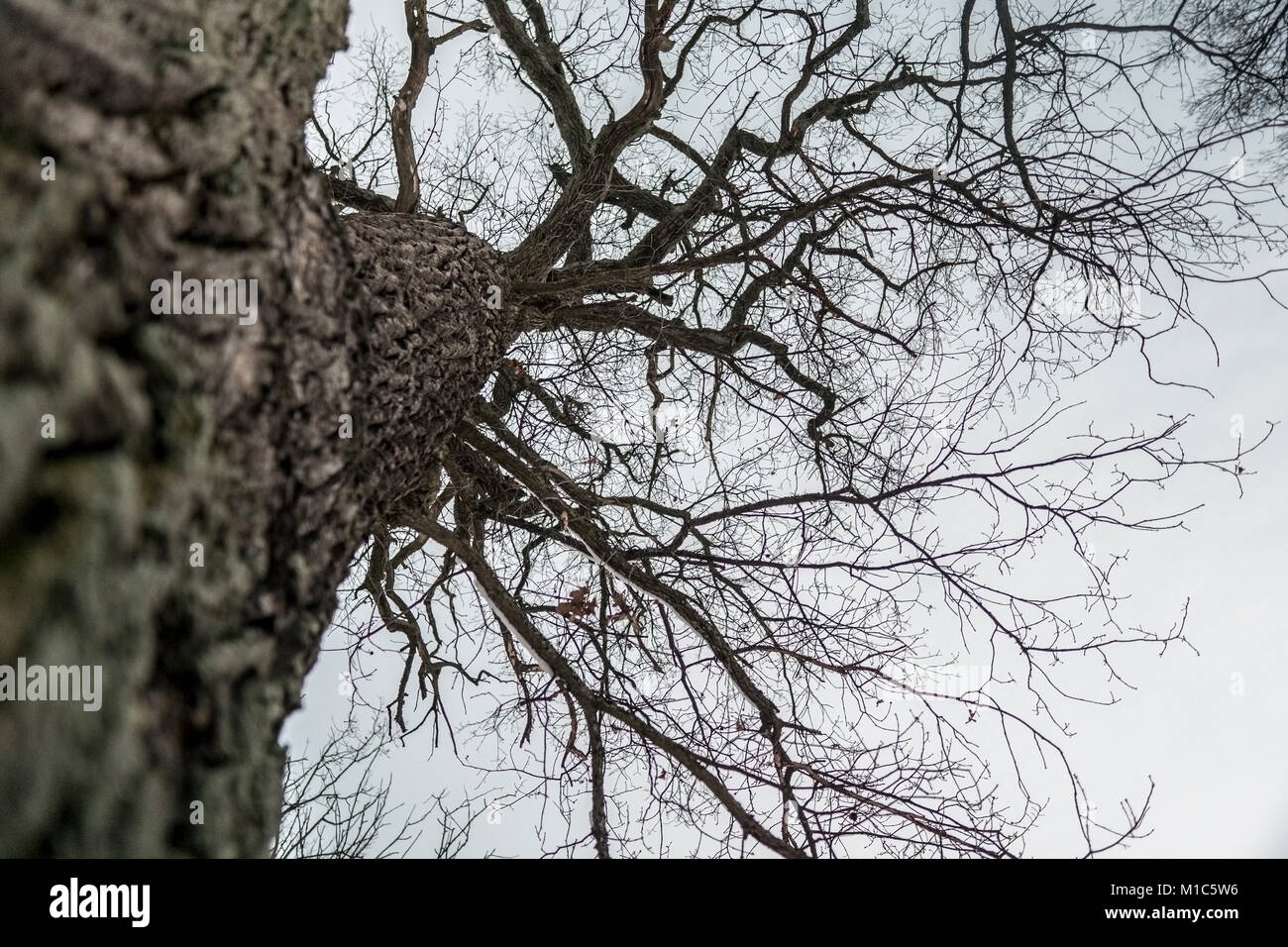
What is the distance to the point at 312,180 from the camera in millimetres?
1150

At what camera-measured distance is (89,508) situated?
2.09 ft

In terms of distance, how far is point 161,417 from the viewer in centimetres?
75

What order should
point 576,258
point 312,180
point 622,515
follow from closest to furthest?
point 312,180
point 622,515
point 576,258

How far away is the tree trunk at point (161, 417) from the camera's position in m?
0.61

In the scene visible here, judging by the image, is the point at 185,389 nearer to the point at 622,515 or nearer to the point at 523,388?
the point at 622,515

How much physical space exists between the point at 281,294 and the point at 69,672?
58 cm

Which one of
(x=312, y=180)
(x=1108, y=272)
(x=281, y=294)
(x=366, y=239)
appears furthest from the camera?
(x=1108, y=272)

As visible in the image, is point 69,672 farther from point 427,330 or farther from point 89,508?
point 427,330

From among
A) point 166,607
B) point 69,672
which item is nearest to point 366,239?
point 166,607

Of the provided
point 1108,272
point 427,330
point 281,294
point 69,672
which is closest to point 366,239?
point 427,330

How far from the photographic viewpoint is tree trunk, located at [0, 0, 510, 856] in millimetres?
605

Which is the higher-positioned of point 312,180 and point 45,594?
point 312,180
